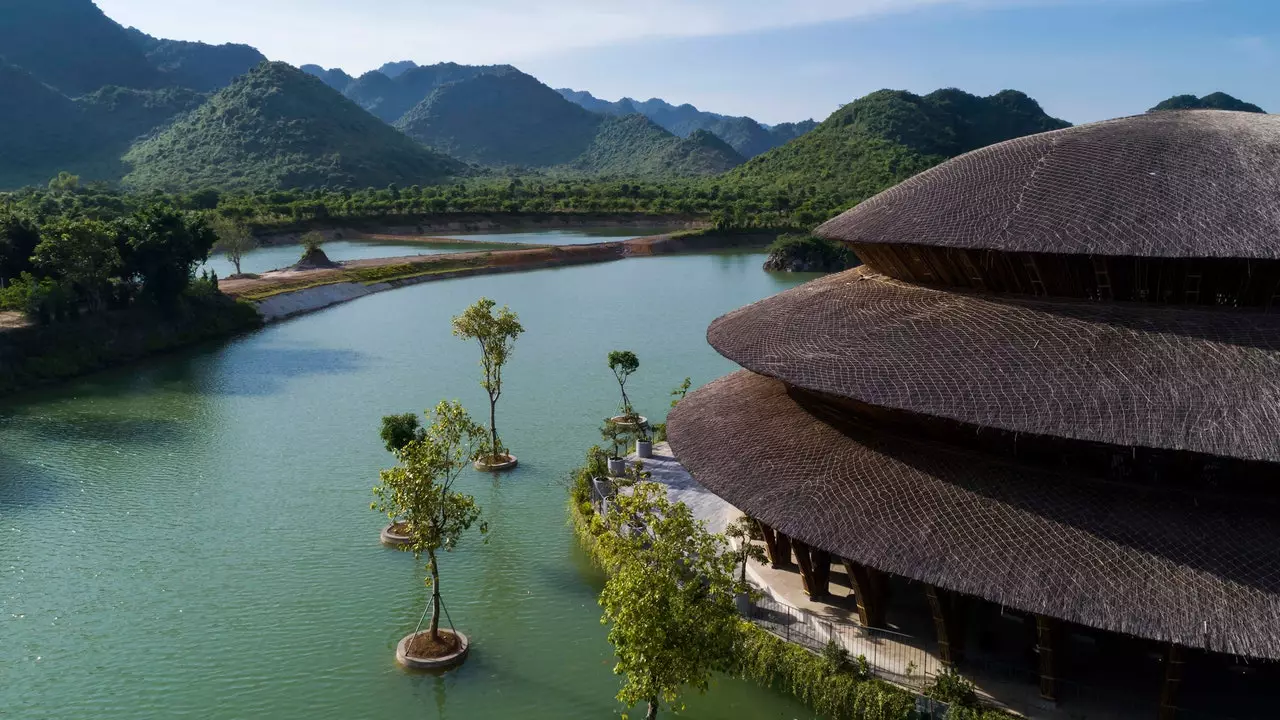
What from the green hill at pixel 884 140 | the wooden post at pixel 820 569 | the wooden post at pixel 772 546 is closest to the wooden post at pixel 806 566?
the wooden post at pixel 820 569

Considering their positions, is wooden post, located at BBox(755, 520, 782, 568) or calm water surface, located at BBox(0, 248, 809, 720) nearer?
calm water surface, located at BBox(0, 248, 809, 720)

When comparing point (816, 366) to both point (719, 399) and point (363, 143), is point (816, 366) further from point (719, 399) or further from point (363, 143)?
point (363, 143)

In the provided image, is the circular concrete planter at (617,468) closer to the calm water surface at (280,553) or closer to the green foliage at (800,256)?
the calm water surface at (280,553)

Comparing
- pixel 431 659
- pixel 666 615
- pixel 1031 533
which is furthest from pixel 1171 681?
pixel 431 659

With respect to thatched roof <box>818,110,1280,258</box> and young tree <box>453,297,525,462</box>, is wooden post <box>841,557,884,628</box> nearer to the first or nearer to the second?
thatched roof <box>818,110,1280,258</box>

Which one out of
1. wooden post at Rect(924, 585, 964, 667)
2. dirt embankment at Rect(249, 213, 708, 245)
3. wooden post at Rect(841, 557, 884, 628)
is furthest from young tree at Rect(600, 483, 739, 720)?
dirt embankment at Rect(249, 213, 708, 245)
